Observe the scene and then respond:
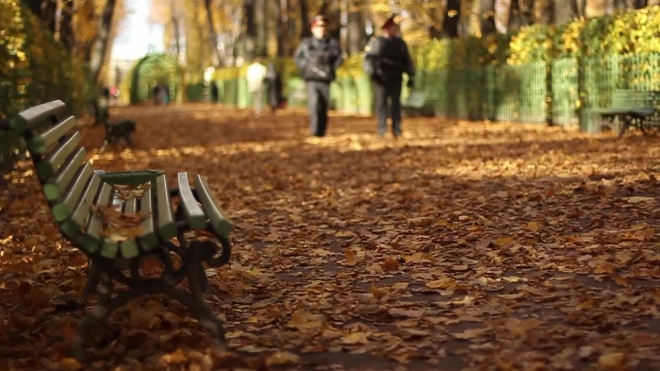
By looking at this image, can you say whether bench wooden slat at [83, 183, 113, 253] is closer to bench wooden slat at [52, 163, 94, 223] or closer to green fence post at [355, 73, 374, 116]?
bench wooden slat at [52, 163, 94, 223]

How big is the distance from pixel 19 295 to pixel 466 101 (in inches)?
883

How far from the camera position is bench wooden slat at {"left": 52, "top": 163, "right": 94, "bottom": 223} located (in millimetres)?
4754

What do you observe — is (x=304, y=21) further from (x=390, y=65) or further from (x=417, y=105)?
(x=390, y=65)

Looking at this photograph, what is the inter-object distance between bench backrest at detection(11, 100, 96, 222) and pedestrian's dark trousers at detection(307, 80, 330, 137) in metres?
13.7

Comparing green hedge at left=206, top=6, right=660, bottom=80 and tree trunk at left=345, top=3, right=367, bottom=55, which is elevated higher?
tree trunk at left=345, top=3, right=367, bottom=55

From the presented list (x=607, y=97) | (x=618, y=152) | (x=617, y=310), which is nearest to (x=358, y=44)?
(x=607, y=97)

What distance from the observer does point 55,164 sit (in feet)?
16.6

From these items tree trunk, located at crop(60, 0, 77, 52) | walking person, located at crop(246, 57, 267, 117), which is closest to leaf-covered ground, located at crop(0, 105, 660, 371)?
tree trunk, located at crop(60, 0, 77, 52)

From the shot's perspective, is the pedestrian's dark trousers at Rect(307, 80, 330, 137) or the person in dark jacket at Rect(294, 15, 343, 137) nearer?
the person in dark jacket at Rect(294, 15, 343, 137)

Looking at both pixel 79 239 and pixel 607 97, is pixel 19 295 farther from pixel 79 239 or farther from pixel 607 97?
pixel 607 97

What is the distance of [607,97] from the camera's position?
19.6m

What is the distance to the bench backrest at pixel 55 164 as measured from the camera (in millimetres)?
4758

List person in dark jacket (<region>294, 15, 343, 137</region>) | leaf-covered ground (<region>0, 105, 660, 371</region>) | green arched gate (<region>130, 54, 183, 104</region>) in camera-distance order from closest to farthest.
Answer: leaf-covered ground (<region>0, 105, 660, 371</region>)
person in dark jacket (<region>294, 15, 343, 137</region>)
green arched gate (<region>130, 54, 183, 104</region>)

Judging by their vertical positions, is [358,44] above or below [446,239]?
above
